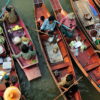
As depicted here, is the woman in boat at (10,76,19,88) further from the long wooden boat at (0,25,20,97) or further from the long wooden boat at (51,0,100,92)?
the long wooden boat at (51,0,100,92)

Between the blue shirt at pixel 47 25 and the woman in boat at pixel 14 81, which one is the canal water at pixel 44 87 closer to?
the woman in boat at pixel 14 81

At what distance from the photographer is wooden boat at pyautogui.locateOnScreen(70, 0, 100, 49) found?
920 centimetres

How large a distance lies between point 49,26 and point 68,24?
80 cm

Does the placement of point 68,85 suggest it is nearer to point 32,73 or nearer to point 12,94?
point 32,73

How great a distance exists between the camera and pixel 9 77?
8016 millimetres

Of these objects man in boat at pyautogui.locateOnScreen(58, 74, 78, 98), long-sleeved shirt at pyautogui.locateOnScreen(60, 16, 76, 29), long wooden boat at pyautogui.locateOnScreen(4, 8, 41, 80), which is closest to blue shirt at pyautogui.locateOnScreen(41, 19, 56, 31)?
long-sleeved shirt at pyautogui.locateOnScreen(60, 16, 76, 29)

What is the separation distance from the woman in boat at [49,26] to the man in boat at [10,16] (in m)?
1.29

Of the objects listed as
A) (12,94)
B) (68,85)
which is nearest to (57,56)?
(68,85)

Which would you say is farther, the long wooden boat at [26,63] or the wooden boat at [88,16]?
the wooden boat at [88,16]

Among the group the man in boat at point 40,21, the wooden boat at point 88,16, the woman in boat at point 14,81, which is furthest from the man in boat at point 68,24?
the woman in boat at point 14,81

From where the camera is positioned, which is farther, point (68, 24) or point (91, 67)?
point (68, 24)

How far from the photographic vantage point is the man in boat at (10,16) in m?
8.83

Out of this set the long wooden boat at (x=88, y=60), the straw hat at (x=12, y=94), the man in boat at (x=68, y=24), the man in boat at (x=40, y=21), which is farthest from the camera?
the man in boat at (x=40, y=21)

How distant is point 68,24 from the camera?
8867 mm
